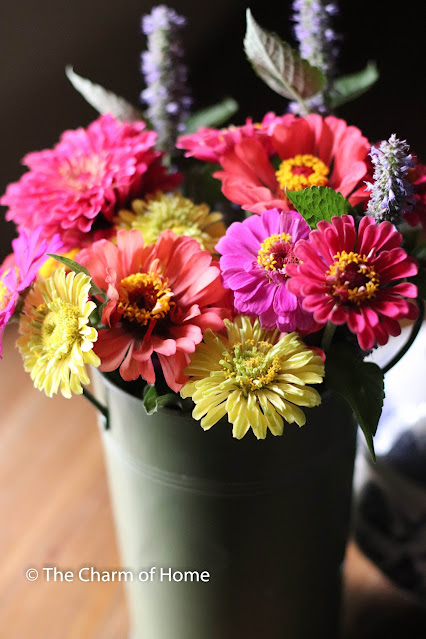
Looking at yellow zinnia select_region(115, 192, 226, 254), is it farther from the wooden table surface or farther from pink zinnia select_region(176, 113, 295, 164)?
the wooden table surface

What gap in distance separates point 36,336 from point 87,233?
8cm

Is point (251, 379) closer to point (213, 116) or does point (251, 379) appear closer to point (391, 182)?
point (391, 182)

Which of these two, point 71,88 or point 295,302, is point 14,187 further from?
point 71,88

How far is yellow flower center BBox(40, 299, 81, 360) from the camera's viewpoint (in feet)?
0.94

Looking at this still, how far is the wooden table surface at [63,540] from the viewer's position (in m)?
0.51


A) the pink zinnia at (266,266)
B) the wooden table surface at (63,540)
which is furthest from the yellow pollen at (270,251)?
the wooden table surface at (63,540)

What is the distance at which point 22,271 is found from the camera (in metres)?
0.32

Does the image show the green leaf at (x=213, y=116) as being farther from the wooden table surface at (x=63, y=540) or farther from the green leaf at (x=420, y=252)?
the wooden table surface at (x=63, y=540)

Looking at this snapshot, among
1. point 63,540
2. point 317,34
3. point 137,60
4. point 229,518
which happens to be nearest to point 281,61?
point 317,34

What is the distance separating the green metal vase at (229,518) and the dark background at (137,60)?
458mm

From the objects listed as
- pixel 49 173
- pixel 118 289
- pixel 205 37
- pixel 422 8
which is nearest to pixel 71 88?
pixel 205 37

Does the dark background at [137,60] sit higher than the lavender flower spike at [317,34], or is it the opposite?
the dark background at [137,60]

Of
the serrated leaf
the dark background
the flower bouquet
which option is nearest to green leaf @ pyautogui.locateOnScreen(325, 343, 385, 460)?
the flower bouquet

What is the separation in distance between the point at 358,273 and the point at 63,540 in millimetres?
397
